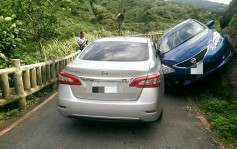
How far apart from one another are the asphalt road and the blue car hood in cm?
151

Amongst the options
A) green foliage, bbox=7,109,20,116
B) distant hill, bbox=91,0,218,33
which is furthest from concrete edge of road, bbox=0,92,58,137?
distant hill, bbox=91,0,218,33

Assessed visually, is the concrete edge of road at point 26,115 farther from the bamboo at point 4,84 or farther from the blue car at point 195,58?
the blue car at point 195,58

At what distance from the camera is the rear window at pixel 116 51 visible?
4148 mm

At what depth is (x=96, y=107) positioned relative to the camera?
3506 mm

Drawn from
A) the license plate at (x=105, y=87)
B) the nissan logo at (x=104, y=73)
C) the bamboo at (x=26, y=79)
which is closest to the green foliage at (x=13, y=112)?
the bamboo at (x=26, y=79)

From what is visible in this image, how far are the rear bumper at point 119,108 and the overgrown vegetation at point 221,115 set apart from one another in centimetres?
133

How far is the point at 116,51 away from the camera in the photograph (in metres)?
4.36

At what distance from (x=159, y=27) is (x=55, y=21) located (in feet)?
63.5

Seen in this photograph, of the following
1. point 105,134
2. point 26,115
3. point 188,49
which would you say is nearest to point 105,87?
point 105,134

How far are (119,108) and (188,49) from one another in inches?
128

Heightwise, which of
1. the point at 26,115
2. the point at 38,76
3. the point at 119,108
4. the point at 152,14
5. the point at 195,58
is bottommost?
the point at 26,115

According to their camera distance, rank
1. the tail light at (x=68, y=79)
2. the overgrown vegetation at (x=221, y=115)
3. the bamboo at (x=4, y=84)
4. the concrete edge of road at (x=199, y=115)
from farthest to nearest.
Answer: the bamboo at (x=4, y=84), the concrete edge of road at (x=199, y=115), the overgrown vegetation at (x=221, y=115), the tail light at (x=68, y=79)

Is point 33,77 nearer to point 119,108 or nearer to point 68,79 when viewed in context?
point 68,79

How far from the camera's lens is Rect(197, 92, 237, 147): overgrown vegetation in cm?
399
